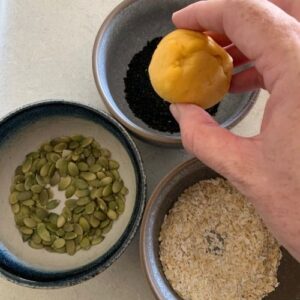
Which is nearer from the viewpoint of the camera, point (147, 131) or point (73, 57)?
point (147, 131)

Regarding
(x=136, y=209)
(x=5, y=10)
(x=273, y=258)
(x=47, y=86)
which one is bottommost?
(x=273, y=258)

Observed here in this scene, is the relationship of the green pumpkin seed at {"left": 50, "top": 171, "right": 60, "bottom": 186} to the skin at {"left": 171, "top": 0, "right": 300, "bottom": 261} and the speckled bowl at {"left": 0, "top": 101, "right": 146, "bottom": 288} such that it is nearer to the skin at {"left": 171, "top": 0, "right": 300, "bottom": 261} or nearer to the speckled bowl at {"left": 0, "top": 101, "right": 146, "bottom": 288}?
the speckled bowl at {"left": 0, "top": 101, "right": 146, "bottom": 288}

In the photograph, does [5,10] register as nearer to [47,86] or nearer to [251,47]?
[47,86]

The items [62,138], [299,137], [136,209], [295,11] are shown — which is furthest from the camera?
[62,138]

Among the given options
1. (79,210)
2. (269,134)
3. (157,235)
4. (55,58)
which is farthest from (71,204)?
(269,134)

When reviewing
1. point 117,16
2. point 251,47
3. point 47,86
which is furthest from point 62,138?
point 251,47

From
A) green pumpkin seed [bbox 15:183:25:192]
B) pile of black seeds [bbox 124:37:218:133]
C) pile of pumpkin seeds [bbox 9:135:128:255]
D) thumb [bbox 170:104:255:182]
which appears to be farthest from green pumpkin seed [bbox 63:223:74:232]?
thumb [bbox 170:104:255:182]

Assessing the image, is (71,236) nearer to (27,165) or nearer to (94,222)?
(94,222)

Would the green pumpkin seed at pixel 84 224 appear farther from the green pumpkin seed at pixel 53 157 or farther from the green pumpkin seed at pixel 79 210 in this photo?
the green pumpkin seed at pixel 53 157
